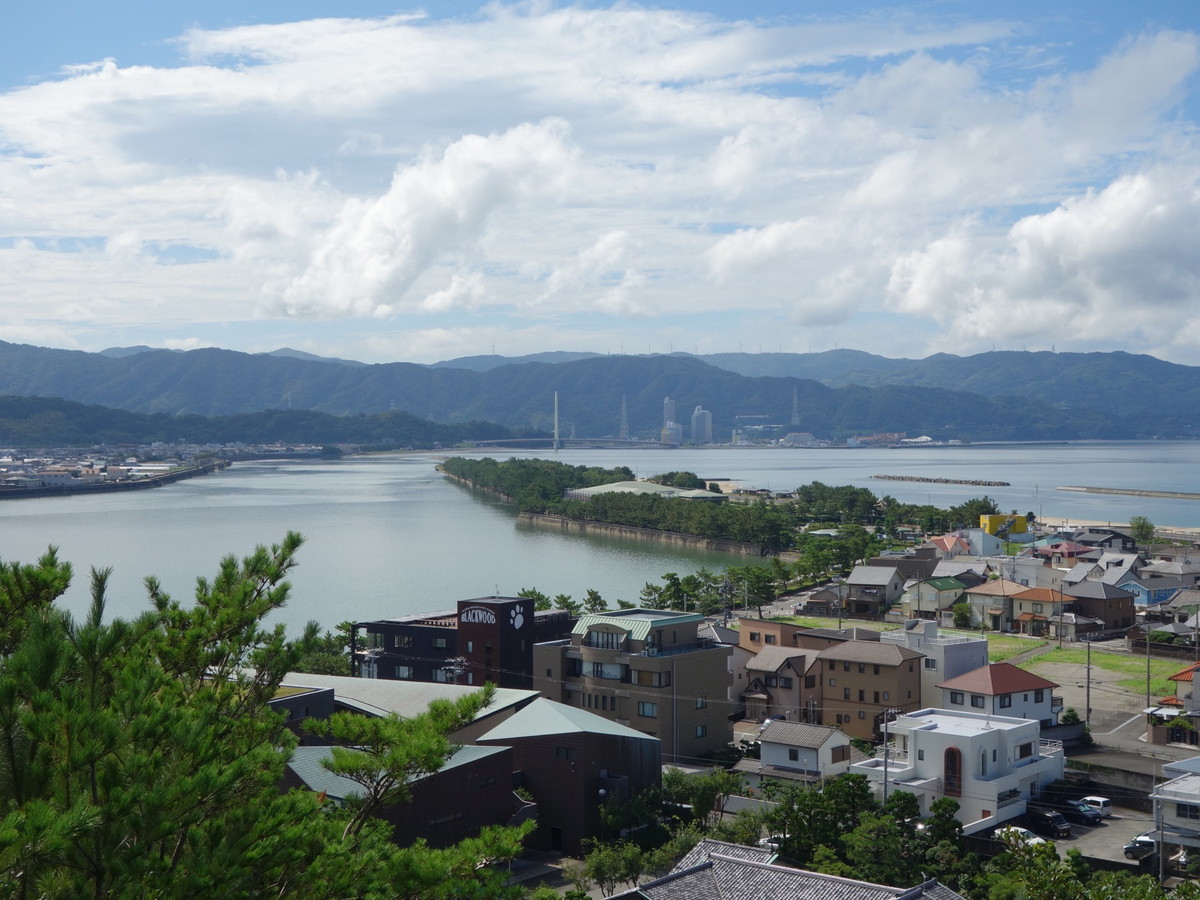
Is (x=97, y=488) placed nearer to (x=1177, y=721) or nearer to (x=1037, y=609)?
(x=1037, y=609)

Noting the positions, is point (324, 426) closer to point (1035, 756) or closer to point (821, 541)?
point (821, 541)

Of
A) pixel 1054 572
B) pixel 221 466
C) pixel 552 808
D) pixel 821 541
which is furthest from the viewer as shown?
pixel 221 466

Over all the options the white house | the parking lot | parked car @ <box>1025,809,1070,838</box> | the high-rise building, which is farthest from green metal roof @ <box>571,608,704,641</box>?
the high-rise building

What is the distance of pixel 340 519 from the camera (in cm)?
1809

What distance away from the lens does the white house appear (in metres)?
4.62

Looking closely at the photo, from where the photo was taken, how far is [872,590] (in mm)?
10406

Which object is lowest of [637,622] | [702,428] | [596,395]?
[637,622]

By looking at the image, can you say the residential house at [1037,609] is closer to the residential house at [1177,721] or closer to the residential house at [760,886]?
the residential house at [1177,721]

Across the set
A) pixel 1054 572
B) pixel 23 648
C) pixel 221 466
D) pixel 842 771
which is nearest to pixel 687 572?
pixel 1054 572

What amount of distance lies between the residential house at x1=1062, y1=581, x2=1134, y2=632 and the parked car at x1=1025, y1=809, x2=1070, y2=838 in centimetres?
545

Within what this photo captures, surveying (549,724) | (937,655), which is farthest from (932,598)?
(549,724)

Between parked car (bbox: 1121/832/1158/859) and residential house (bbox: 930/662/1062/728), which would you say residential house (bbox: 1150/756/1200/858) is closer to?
parked car (bbox: 1121/832/1158/859)

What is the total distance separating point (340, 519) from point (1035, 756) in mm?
14436

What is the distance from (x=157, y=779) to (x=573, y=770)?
3389 millimetres
